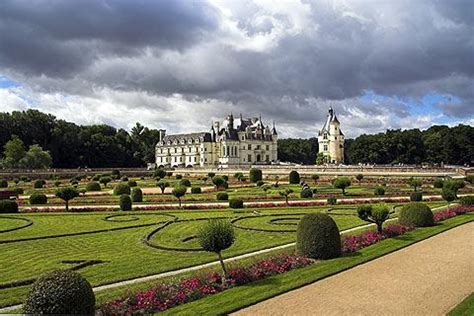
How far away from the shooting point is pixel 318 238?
12.9 metres

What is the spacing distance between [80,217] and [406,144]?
7457 centimetres

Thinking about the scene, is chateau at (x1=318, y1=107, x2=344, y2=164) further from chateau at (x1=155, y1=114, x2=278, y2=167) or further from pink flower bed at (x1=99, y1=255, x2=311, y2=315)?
pink flower bed at (x1=99, y1=255, x2=311, y2=315)

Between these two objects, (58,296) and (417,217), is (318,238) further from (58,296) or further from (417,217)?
(58,296)

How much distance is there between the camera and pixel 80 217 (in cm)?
2288

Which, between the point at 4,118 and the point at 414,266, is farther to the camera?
the point at 4,118

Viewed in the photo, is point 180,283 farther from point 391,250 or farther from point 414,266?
point 391,250

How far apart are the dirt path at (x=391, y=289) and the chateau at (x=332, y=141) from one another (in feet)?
304

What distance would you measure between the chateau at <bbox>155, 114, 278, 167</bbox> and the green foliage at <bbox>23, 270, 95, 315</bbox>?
297 ft

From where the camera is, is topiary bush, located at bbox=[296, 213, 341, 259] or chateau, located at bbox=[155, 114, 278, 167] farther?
chateau, located at bbox=[155, 114, 278, 167]

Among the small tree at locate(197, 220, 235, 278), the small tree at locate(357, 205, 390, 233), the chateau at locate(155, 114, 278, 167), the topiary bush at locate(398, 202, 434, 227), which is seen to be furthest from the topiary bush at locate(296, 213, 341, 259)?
the chateau at locate(155, 114, 278, 167)

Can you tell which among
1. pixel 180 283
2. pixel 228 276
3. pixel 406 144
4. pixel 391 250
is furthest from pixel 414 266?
pixel 406 144

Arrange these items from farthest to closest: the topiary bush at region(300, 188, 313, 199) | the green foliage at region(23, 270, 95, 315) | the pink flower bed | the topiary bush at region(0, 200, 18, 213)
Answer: the topiary bush at region(300, 188, 313, 199), the topiary bush at region(0, 200, 18, 213), the pink flower bed, the green foliage at region(23, 270, 95, 315)

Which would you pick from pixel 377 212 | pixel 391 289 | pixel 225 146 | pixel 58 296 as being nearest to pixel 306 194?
pixel 377 212

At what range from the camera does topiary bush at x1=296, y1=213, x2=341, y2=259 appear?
12.9 m
